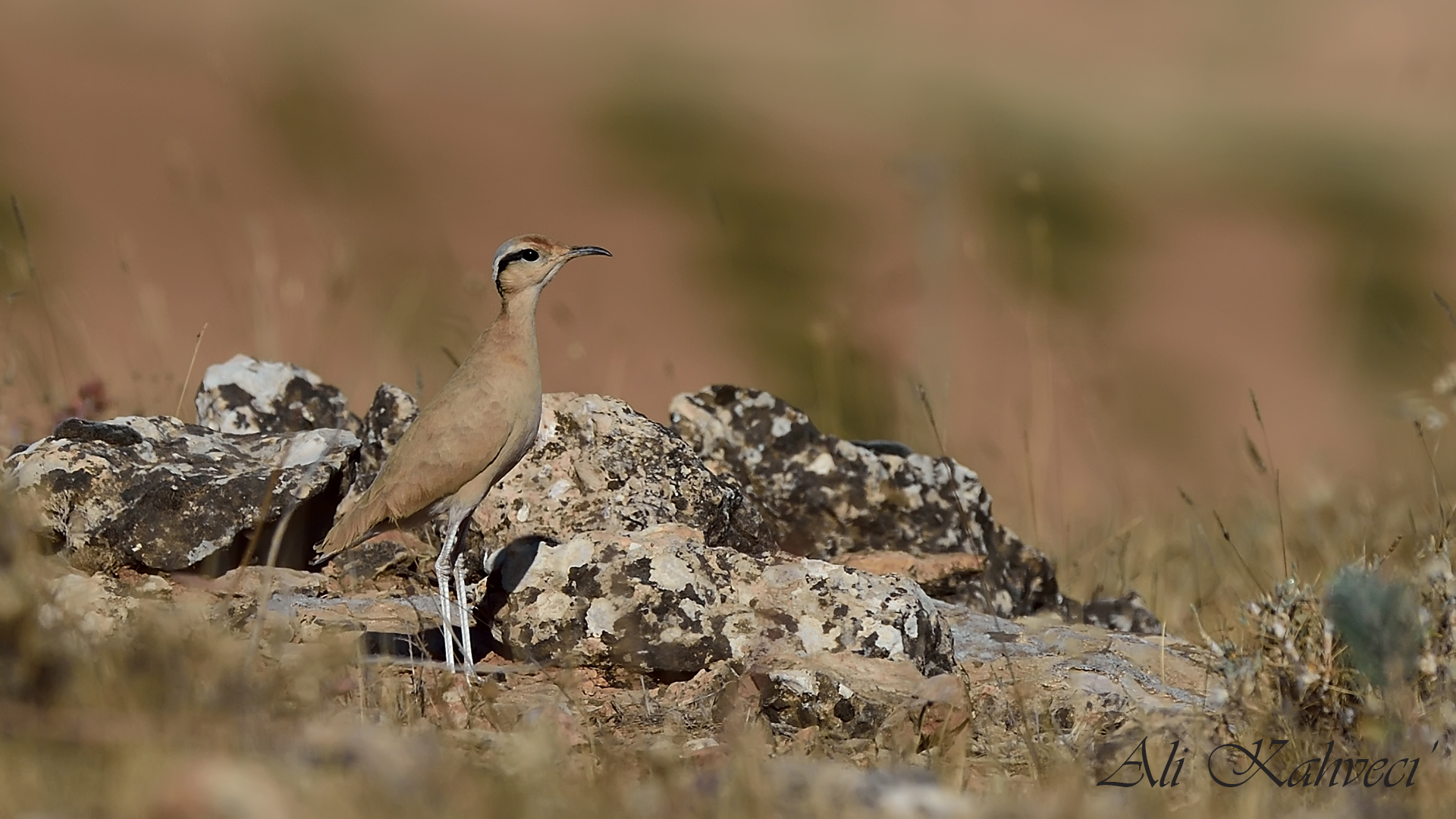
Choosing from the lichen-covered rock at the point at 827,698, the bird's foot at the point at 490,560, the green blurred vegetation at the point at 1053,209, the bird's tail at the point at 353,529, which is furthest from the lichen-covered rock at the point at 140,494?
the green blurred vegetation at the point at 1053,209

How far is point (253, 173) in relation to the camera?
60.4 ft

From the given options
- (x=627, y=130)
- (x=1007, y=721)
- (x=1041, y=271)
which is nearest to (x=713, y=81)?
(x=627, y=130)

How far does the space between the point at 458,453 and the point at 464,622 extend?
61cm

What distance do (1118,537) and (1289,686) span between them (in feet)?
8.88

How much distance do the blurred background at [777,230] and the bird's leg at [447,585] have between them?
4.38 ft

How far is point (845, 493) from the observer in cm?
537

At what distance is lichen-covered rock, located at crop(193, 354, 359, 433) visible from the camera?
5426mm

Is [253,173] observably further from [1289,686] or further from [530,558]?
[1289,686]

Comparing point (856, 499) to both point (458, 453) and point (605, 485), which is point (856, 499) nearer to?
point (605, 485)

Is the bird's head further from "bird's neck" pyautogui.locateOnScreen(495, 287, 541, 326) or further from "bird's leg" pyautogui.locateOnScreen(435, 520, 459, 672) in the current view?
"bird's leg" pyautogui.locateOnScreen(435, 520, 459, 672)

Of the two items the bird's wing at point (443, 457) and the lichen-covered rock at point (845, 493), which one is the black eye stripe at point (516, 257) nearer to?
the bird's wing at point (443, 457)

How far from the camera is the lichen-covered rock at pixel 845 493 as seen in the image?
538cm

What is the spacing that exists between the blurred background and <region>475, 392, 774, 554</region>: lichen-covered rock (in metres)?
1.19

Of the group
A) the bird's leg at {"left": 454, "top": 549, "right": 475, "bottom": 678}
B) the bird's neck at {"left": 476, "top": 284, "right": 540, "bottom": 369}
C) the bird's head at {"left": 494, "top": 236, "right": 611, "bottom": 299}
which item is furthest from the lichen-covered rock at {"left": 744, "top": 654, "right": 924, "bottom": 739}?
the bird's head at {"left": 494, "top": 236, "right": 611, "bottom": 299}
